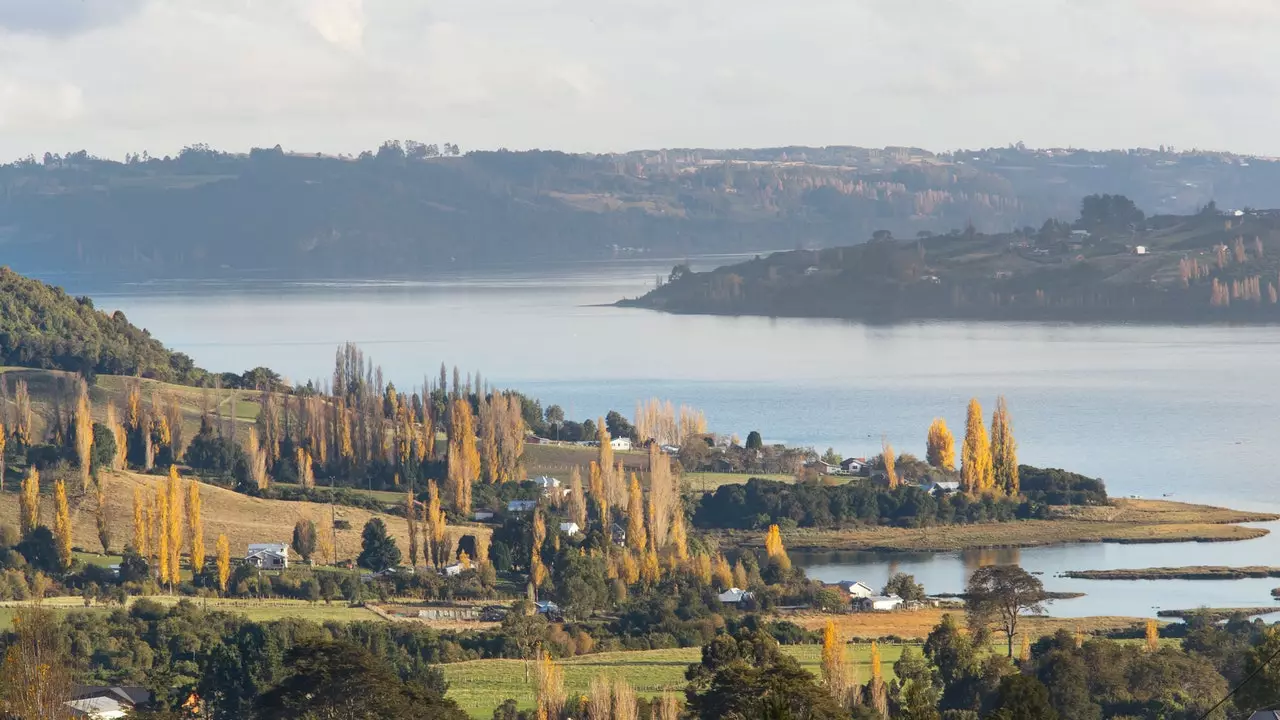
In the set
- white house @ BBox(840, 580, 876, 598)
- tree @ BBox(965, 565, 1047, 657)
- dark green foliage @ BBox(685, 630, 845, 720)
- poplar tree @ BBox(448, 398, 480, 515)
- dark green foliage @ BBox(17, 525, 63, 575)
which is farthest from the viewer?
poplar tree @ BBox(448, 398, 480, 515)

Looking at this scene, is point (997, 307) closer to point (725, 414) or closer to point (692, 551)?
point (725, 414)

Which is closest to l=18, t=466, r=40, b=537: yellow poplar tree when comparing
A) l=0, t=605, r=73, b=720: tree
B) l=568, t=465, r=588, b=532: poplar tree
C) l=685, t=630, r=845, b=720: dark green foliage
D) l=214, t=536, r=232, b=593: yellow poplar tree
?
l=214, t=536, r=232, b=593: yellow poplar tree

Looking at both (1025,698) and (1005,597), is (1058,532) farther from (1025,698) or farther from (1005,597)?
(1025,698)

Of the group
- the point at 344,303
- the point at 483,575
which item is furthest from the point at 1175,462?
the point at 344,303

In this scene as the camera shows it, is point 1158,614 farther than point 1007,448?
No

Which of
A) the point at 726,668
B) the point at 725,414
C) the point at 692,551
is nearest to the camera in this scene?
the point at 726,668

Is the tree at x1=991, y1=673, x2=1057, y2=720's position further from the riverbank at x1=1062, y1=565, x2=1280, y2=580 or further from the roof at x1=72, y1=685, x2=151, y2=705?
the riverbank at x1=1062, y1=565, x2=1280, y2=580

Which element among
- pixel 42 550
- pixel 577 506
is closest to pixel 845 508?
pixel 577 506

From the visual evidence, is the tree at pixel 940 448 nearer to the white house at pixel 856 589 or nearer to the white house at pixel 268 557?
the white house at pixel 856 589
